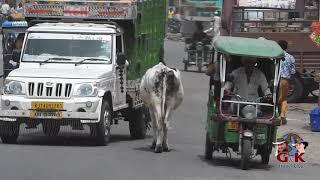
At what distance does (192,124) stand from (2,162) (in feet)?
26.6

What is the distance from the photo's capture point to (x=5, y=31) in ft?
80.1

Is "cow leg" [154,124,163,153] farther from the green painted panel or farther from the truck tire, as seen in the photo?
the truck tire

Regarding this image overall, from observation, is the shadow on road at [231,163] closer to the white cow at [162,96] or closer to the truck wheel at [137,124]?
the white cow at [162,96]

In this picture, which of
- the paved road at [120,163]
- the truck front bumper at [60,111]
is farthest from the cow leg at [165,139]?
the truck front bumper at [60,111]

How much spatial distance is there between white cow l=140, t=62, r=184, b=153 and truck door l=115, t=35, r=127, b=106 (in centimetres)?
148

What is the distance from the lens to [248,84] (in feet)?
44.2

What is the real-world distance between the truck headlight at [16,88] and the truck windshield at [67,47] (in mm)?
1168

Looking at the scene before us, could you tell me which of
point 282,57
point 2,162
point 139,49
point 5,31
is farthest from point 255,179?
point 5,31

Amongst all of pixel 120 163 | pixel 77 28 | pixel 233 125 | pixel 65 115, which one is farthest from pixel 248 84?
pixel 77 28

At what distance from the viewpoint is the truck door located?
54.3 feet

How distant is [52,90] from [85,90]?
22.8 inches

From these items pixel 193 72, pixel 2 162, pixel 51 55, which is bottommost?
pixel 193 72

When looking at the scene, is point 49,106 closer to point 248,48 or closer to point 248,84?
point 248,84

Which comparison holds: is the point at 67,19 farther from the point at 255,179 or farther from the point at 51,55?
the point at 255,179
